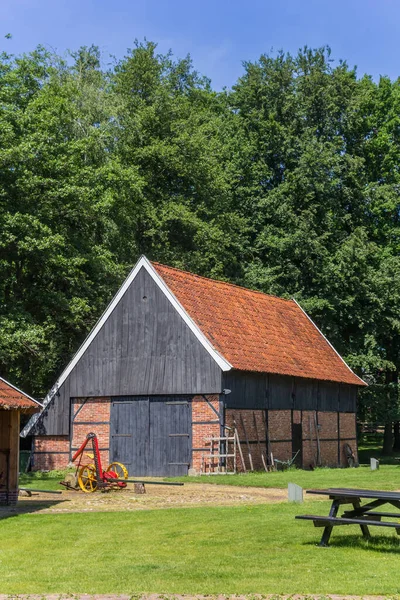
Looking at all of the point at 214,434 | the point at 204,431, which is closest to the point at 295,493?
the point at 214,434

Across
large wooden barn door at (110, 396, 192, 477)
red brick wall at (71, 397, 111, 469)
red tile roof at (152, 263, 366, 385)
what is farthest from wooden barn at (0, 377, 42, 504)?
red brick wall at (71, 397, 111, 469)

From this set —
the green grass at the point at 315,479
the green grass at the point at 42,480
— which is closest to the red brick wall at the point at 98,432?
the green grass at the point at 42,480

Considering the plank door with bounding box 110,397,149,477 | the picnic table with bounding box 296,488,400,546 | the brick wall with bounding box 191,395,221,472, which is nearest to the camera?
the picnic table with bounding box 296,488,400,546

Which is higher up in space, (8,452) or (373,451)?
(8,452)

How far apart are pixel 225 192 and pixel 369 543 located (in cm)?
3389

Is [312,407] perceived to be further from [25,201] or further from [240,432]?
[25,201]

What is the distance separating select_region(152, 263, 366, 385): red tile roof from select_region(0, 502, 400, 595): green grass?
41.4 feet

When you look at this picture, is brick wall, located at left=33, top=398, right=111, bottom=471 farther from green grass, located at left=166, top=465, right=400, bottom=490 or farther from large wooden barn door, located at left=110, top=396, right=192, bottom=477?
green grass, located at left=166, top=465, right=400, bottom=490

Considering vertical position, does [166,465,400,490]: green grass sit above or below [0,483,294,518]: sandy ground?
above

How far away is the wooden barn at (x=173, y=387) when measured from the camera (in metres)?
29.0

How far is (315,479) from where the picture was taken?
2577 cm

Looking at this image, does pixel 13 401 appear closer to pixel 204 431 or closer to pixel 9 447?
pixel 9 447

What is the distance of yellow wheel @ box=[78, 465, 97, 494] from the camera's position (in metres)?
23.2

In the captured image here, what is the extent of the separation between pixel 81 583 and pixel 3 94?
25.9 m
